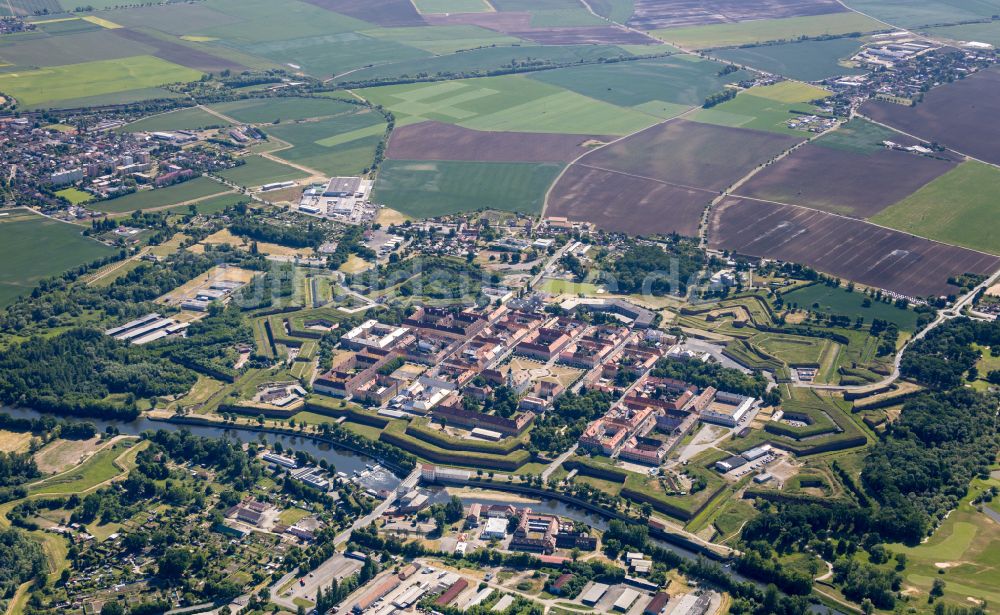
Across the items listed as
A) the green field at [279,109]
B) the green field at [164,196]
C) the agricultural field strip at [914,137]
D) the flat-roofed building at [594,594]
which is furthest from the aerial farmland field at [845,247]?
the green field at [279,109]

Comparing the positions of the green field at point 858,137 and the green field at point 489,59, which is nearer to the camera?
the green field at point 858,137

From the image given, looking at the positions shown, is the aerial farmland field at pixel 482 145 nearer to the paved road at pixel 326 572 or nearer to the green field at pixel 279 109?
the green field at pixel 279 109

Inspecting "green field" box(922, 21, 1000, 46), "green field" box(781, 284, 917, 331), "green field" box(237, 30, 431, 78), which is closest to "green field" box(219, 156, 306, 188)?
"green field" box(237, 30, 431, 78)

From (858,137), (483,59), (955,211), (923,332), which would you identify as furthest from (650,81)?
(923,332)

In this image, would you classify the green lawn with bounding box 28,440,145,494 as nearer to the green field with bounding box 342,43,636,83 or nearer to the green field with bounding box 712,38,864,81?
the green field with bounding box 342,43,636,83

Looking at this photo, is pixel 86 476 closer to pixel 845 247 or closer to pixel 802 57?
pixel 845 247
